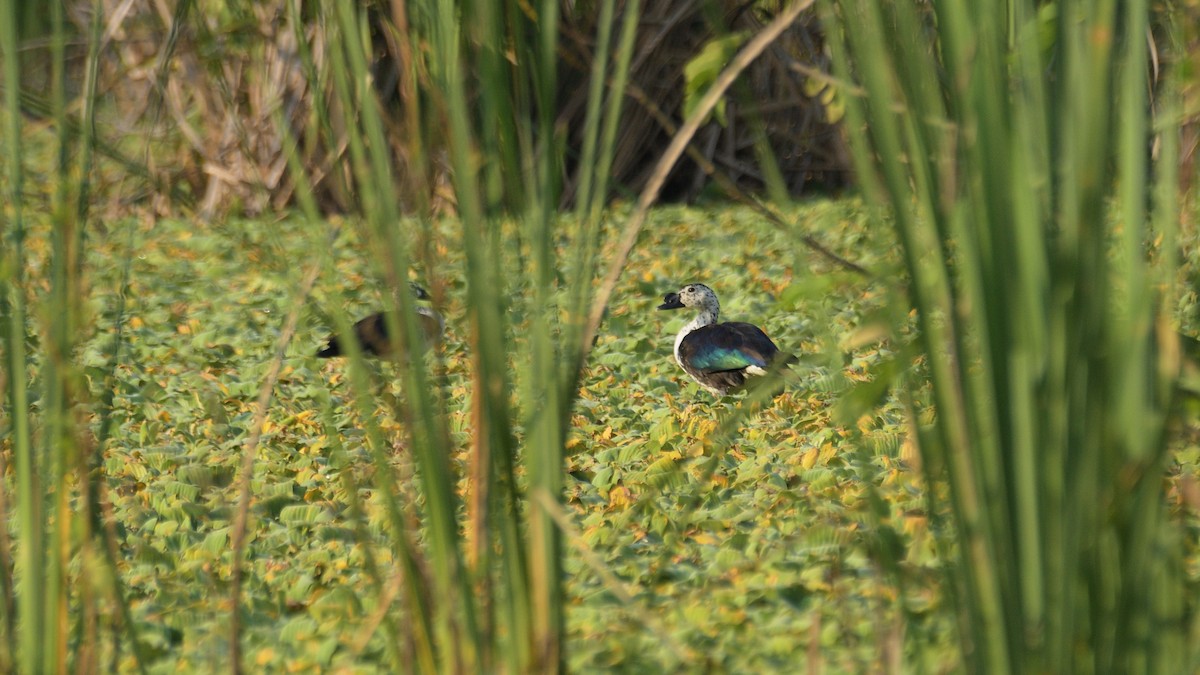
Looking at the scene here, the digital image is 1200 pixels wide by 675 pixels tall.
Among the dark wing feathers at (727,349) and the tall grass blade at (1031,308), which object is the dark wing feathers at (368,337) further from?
the tall grass blade at (1031,308)

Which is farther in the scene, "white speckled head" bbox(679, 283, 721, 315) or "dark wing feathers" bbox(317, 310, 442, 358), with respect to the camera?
"white speckled head" bbox(679, 283, 721, 315)

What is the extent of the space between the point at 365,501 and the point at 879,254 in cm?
190

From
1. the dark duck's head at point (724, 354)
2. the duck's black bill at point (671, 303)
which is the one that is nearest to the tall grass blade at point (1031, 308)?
the dark duck's head at point (724, 354)

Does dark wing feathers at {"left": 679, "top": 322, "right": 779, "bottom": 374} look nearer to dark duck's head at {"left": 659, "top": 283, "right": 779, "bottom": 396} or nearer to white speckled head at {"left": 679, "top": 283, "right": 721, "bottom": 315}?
dark duck's head at {"left": 659, "top": 283, "right": 779, "bottom": 396}

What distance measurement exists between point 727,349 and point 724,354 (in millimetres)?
16

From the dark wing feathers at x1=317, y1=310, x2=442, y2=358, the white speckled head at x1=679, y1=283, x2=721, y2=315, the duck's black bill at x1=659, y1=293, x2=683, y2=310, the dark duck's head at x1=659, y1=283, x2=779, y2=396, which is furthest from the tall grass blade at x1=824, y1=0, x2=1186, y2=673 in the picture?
the duck's black bill at x1=659, y1=293, x2=683, y2=310

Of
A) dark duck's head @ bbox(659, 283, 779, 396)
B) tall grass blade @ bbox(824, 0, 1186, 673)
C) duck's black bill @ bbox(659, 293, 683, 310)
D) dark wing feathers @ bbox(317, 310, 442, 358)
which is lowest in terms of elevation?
tall grass blade @ bbox(824, 0, 1186, 673)

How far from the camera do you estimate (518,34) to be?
4.07ft

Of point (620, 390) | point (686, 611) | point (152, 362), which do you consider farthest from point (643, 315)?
point (686, 611)

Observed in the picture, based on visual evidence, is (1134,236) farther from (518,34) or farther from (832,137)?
(832,137)

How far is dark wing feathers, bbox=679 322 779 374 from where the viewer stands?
346 centimetres

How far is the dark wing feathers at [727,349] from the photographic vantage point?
3.46 metres

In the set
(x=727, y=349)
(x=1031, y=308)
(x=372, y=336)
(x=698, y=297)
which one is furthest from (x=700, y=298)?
(x=1031, y=308)

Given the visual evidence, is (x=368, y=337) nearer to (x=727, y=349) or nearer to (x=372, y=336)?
(x=372, y=336)
